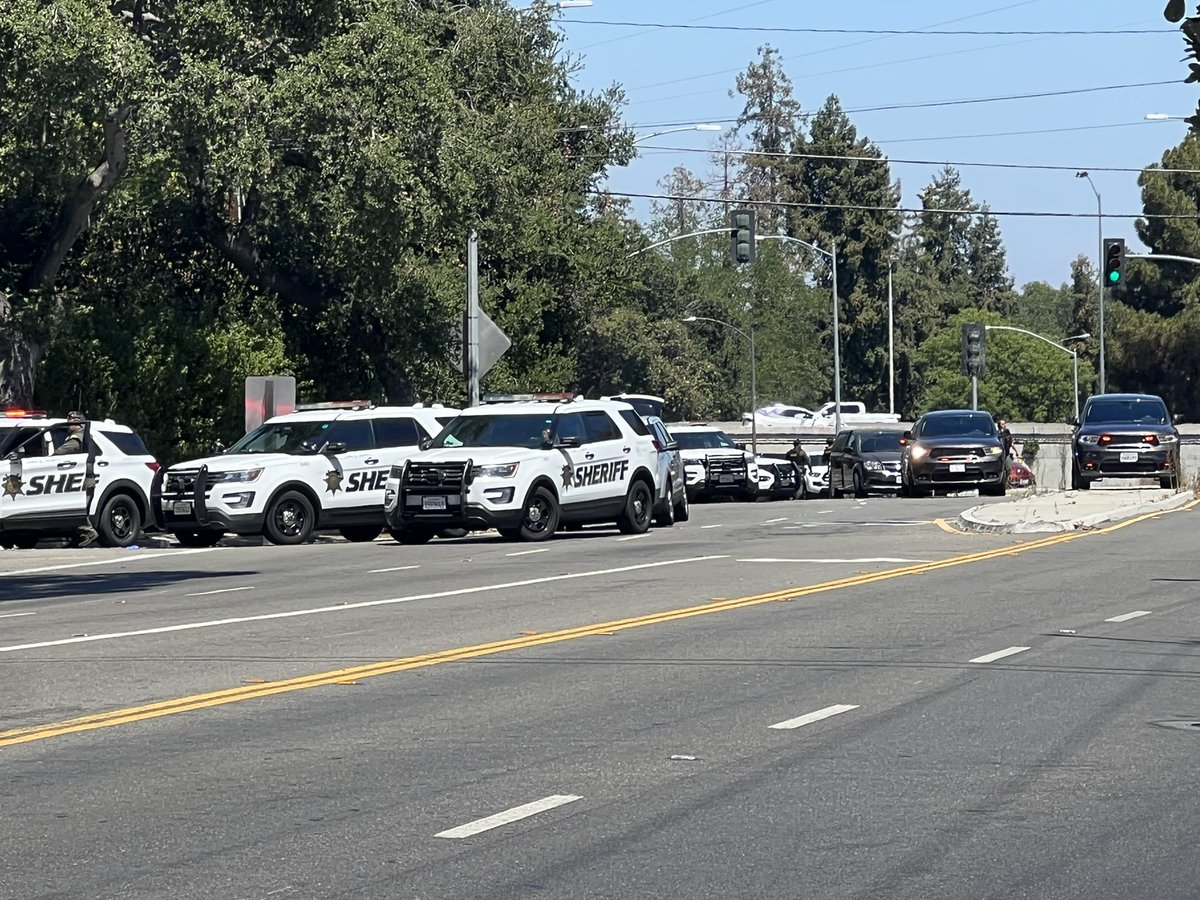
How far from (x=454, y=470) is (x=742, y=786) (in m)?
18.2

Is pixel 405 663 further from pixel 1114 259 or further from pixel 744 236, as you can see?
pixel 1114 259

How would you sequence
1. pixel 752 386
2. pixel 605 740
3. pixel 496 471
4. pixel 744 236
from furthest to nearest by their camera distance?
pixel 752 386, pixel 744 236, pixel 496 471, pixel 605 740

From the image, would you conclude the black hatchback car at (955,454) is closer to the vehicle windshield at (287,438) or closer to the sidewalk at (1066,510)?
the sidewalk at (1066,510)

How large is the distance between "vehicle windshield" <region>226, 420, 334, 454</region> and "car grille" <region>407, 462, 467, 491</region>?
6.33 feet

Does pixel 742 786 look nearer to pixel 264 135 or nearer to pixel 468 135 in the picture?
pixel 264 135

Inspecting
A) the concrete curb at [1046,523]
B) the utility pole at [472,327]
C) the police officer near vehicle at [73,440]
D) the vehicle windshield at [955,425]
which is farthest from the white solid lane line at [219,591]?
the vehicle windshield at [955,425]

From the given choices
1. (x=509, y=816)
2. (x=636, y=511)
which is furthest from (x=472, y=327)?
(x=509, y=816)

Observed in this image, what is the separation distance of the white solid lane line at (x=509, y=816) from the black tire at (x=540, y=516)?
61.4 feet

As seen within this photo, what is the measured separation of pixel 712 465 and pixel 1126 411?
345 inches

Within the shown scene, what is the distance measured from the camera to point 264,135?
31156mm

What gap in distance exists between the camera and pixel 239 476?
2742cm

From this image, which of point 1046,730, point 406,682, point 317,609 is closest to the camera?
point 1046,730

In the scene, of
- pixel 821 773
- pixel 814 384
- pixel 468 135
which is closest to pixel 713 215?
pixel 814 384

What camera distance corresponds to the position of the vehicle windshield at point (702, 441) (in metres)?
44.4
